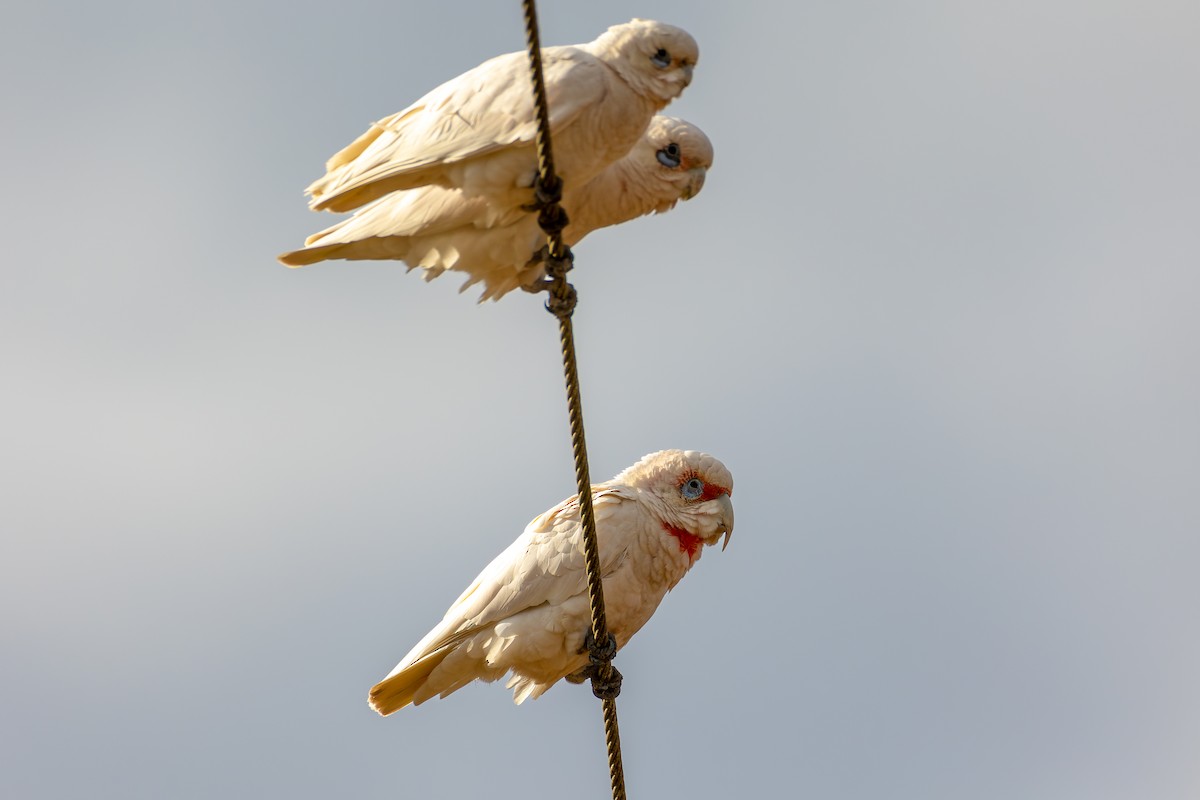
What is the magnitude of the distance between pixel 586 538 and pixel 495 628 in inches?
62.4

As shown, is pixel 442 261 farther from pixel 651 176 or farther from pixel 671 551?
pixel 671 551

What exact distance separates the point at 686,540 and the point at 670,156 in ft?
6.88

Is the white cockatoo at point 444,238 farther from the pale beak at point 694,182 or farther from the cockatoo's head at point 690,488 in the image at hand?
the cockatoo's head at point 690,488

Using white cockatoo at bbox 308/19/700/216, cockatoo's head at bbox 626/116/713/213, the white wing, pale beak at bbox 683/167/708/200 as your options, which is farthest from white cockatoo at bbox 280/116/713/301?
the white wing

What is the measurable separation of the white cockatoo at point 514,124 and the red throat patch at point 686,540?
2233 millimetres

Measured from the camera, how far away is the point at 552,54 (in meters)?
7.07

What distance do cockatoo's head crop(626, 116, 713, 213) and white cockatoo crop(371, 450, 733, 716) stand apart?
1645 millimetres

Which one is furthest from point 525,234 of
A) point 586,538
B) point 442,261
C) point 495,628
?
point 495,628

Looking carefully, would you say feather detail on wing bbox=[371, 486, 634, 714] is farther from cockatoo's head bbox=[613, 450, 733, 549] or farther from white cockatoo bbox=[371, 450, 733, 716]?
cockatoo's head bbox=[613, 450, 733, 549]

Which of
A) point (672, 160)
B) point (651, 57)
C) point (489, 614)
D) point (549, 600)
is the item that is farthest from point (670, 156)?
point (489, 614)

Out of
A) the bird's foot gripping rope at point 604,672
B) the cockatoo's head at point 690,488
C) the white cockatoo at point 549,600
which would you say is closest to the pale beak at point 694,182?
the cockatoo's head at point 690,488

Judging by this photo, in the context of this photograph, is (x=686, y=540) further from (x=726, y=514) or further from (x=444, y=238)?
(x=444, y=238)

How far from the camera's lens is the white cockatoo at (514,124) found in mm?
6746

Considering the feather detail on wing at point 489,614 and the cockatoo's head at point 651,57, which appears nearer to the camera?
the cockatoo's head at point 651,57
